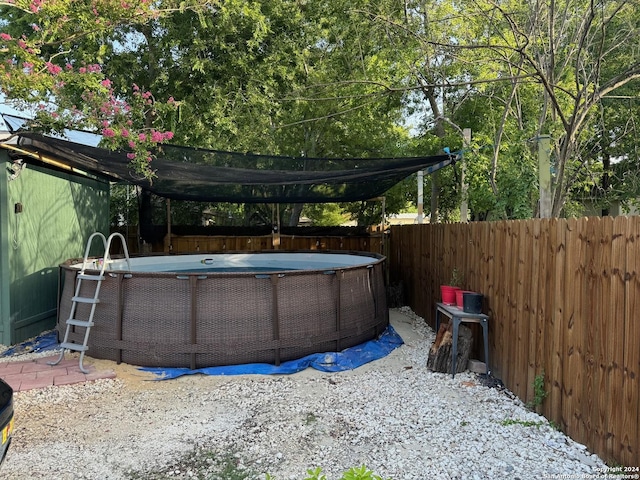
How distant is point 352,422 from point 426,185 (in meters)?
9.01

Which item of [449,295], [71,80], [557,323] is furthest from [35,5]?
[557,323]

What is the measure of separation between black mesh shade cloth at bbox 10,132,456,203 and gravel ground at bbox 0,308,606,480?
2436 mm

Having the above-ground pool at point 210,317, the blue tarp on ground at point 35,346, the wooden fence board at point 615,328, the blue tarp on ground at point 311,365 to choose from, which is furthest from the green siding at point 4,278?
the wooden fence board at point 615,328

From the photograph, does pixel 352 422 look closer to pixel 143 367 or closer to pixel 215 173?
pixel 143 367

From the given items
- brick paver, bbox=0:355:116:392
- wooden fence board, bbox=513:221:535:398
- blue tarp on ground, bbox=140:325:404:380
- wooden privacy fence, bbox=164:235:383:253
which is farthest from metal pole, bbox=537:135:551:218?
wooden privacy fence, bbox=164:235:383:253

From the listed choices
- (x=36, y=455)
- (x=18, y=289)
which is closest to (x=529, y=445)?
(x=36, y=455)

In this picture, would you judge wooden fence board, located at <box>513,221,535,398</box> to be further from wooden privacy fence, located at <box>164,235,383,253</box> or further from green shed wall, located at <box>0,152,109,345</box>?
wooden privacy fence, located at <box>164,235,383,253</box>

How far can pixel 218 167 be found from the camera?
18.3 ft

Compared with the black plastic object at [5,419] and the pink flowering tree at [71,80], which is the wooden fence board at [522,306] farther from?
the pink flowering tree at [71,80]

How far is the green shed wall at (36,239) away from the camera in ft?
16.1

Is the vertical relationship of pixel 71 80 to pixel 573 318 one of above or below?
above

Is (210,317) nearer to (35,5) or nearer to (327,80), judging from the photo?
(35,5)

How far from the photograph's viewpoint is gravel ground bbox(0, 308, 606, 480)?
2459 millimetres

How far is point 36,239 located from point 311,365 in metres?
3.91
